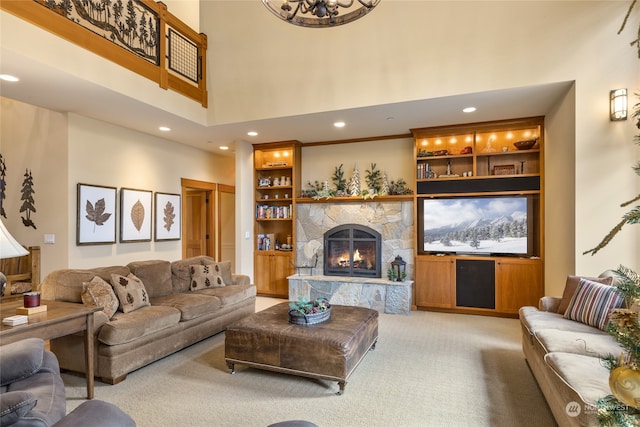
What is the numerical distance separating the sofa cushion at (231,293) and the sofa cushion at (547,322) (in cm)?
326

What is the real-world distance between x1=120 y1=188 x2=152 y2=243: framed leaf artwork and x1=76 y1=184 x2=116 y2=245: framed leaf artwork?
145mm

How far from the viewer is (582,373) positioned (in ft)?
6.72

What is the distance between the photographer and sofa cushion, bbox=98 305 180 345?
9.71ft

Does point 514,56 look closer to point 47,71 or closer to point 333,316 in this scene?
point 333,316

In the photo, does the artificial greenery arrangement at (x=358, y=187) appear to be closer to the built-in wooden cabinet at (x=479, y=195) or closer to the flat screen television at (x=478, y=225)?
the built-in wooden cabinet at (x=479, y=195)

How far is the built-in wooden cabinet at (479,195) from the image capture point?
16.4ft

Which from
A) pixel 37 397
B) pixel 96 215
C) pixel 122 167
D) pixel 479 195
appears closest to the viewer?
pixel 37 397

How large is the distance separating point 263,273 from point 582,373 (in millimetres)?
5210

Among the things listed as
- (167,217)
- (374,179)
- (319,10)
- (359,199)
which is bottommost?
(167,217)

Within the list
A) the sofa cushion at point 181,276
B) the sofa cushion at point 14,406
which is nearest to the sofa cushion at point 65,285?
the sofa cushion at point 181,276

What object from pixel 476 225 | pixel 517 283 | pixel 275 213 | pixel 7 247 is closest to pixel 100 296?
pixel 7 247

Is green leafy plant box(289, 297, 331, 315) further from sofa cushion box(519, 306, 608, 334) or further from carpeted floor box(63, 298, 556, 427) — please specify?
sofa cushion box(519, 306, 608, 334)

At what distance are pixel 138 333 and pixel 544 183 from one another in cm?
527

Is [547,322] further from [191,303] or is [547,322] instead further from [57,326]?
[57,326]
